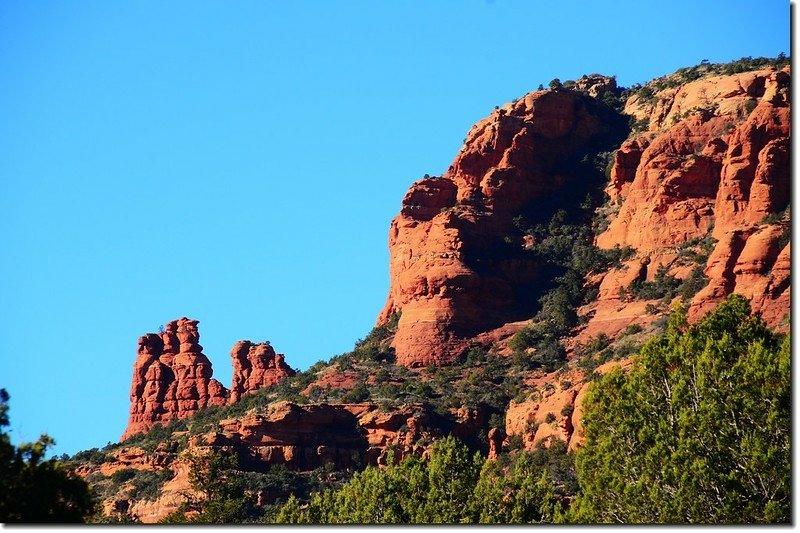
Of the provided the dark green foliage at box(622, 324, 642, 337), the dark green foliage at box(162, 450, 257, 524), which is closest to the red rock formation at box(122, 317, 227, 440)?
the dark green foliage at box(162, 450, 257, 524)

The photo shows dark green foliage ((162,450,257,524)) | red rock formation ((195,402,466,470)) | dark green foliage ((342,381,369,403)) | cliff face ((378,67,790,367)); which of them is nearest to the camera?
dark green foliage ((162,450,257,524))

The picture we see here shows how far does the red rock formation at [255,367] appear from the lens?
128375mm

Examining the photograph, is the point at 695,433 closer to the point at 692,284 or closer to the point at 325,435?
the point at 325,435

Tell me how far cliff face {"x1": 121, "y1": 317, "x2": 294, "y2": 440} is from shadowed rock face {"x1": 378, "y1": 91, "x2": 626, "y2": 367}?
9729 millimetres

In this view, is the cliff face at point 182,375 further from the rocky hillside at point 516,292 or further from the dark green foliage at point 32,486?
the dark green foliage at point 32,486

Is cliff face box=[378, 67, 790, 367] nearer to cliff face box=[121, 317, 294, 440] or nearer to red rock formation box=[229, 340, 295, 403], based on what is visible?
red rock formation box=[229, 340, 295, 403]

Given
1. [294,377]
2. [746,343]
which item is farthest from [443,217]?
[746,343]

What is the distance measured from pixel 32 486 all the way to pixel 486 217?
76191mm

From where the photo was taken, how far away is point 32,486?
163ft

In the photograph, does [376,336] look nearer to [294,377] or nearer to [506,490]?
[294,377]

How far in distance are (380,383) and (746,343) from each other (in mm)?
47242

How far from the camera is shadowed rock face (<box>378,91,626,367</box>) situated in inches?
4621

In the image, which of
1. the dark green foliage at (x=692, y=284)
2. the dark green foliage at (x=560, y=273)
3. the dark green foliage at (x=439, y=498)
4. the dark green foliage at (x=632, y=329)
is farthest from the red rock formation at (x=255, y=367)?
the dark green foliage at (x=439, y=498)

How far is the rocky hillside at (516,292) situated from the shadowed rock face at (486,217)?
15 centimetres
